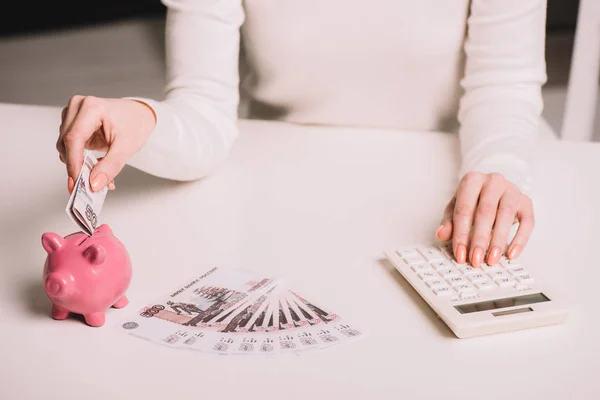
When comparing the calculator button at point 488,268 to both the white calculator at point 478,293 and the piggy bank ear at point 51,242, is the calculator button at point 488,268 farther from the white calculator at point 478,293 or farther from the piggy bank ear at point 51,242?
the piggy bank ear at point 51,242

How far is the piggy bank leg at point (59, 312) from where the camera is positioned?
0.72m

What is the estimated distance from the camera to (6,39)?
416 centimetres

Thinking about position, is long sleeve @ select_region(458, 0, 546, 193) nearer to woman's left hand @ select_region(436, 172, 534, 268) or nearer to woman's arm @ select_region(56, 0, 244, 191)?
woman's left hand @ select_region(436, 172, 534, 268)

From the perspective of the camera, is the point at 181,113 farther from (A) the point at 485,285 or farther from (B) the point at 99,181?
(A) the point at 485,285

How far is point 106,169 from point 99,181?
0.02 m

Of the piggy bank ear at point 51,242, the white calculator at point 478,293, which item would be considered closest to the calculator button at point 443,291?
the white calculator at point 478,293

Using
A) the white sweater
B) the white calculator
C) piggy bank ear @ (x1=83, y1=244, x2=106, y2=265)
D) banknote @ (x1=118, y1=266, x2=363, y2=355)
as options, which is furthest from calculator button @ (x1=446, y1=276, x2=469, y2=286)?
piggy bank ear @ (x1=83, y1=244, x2=106, y2=265)

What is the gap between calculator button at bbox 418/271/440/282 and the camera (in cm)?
78

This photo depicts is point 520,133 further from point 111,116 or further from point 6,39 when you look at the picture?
point 6,39

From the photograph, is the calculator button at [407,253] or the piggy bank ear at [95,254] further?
the calculator button at [407,253]

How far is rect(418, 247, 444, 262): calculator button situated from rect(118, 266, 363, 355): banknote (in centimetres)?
15

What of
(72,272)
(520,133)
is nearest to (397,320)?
(72,272)

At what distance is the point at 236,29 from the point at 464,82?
15.8 inches

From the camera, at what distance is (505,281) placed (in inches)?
30.2
